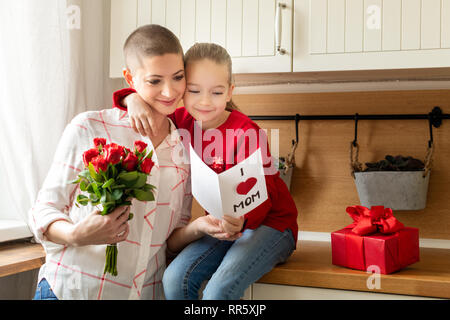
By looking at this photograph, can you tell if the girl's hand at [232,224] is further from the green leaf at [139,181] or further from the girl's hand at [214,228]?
the green leaf at [139,181]

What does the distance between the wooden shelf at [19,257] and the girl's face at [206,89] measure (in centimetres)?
60

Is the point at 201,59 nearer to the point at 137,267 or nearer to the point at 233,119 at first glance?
the point at 233,119

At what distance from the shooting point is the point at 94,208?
114 cm

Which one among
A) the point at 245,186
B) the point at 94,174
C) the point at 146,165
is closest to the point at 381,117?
the point at 245,186

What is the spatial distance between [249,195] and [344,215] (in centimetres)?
77

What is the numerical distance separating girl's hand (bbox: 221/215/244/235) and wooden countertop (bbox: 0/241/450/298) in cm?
21

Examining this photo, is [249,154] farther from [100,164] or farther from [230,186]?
[100,164]

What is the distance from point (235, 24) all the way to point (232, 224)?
71cm

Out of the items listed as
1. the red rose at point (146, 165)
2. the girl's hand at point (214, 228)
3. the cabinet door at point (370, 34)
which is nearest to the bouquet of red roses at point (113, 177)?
the red rose at point (146, 165)

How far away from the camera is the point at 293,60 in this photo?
146 centimetres

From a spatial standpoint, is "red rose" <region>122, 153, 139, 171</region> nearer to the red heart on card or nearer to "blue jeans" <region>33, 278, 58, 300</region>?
the red heart on card

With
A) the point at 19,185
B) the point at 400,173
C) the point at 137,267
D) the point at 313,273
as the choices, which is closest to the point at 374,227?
the point at 313,273

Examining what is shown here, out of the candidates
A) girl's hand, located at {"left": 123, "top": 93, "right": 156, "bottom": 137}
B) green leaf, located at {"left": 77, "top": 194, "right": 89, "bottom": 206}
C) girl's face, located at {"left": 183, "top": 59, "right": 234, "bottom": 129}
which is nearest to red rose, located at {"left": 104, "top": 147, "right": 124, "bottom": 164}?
green leaf, located at {"left": 77, "top": 194, "right": 89, "bottom": 206}

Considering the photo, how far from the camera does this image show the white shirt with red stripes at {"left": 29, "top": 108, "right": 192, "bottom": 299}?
110cm
